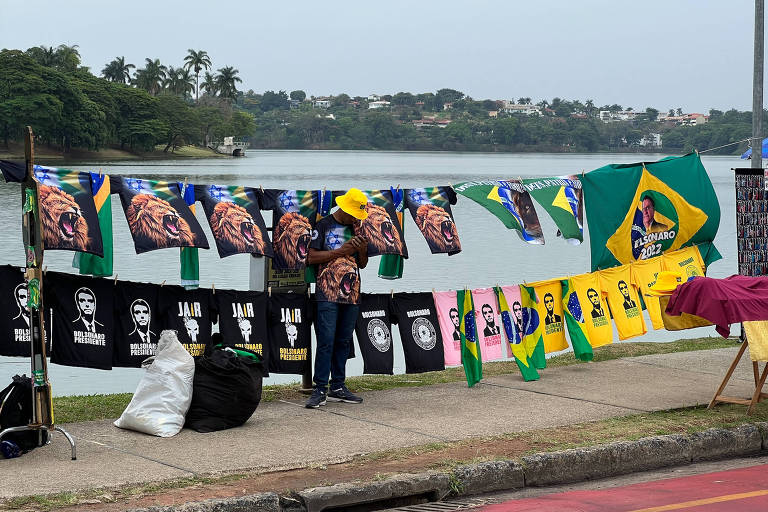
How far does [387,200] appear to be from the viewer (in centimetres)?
1115

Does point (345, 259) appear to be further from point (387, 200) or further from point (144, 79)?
point (144, 79)

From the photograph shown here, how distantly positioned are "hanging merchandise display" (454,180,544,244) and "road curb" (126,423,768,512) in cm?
349

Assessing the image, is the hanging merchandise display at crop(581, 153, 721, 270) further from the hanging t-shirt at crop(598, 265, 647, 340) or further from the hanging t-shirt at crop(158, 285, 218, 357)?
the hanging t-shirt at crop(158, 285, 218, 357)

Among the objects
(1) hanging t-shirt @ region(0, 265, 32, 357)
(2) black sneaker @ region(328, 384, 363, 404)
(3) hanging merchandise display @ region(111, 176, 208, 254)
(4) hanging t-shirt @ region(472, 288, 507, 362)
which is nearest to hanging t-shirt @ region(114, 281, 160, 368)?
(3) hanging merchandise display @ region(111, 176, 208, 254)

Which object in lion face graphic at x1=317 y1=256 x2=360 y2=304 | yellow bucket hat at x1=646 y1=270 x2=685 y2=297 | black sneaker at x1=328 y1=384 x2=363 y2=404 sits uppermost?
lion face graphic at x1=317 y1=256 x2=360 y2=304

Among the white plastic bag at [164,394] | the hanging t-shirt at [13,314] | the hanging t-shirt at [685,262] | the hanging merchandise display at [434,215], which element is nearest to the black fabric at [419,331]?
the hanging merchandise display at [434,215]

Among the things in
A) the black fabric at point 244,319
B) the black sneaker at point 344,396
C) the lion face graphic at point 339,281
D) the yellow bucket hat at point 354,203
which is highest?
the yellow bucket hat at point 354,203

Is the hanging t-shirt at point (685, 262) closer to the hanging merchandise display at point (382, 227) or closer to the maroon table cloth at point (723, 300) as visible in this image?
the maroon table cloth at point (723, 300)

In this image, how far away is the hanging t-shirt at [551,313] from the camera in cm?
1191

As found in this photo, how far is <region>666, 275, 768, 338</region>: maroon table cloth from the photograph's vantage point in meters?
A: 9.47

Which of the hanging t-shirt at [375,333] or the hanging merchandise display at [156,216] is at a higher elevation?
the hanging merchandise display at [156,216]

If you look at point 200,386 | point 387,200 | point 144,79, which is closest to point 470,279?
point 387,200

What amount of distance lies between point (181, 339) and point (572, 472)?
11.9ft

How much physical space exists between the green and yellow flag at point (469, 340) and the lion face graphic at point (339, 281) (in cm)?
165
